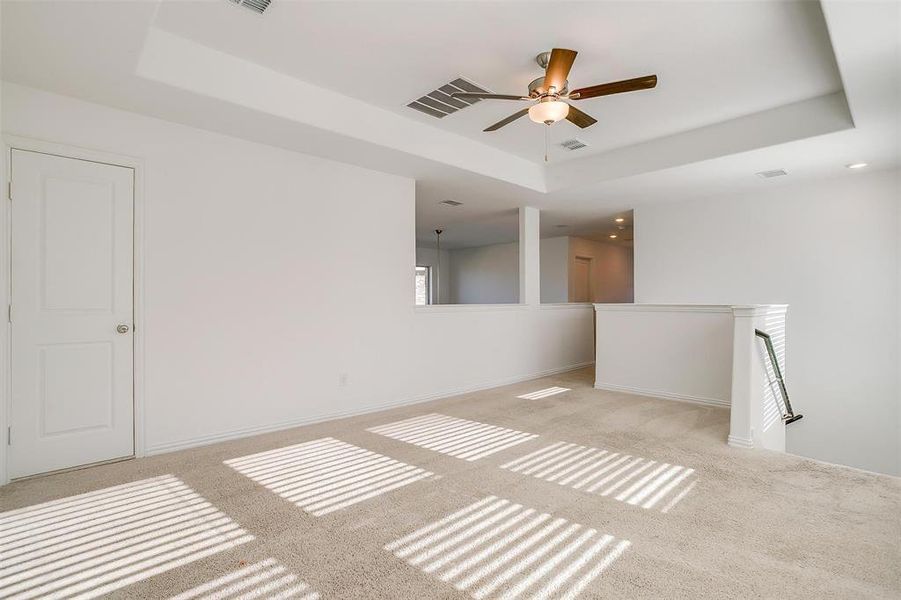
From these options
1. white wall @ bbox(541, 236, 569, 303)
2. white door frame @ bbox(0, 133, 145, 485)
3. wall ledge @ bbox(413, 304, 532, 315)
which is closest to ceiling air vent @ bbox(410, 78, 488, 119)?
wall ledge @ bbox(413, 304, 532, 315)

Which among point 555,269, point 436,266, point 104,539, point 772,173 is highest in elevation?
point 772,173

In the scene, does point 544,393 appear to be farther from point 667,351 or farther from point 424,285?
point 424,285

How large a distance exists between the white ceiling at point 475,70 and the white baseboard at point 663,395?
2430 mm

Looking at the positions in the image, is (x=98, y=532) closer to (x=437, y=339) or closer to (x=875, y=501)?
(x=437, y=339)

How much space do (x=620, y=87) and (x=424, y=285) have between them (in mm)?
9392

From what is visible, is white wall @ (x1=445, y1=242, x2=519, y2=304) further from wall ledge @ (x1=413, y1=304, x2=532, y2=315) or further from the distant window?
wall ledge @ (x1=413, y1=304, x2=532, y2=315)

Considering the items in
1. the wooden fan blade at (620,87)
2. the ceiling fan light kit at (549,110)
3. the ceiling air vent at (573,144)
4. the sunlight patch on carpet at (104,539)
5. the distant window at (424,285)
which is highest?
the ceiling air vent at (573,144)

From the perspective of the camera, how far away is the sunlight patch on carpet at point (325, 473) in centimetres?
255

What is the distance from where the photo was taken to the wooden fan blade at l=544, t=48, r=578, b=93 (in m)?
2.70

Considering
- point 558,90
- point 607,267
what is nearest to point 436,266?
point 607,267

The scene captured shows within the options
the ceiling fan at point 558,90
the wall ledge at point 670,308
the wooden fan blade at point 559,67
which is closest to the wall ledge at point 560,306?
the wall ledge at point 670,308

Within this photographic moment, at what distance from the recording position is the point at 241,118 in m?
3.37

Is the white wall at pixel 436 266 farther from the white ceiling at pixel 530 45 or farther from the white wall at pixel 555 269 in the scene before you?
the white ceiling at pixel 530 45

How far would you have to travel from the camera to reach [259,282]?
12.7ft
